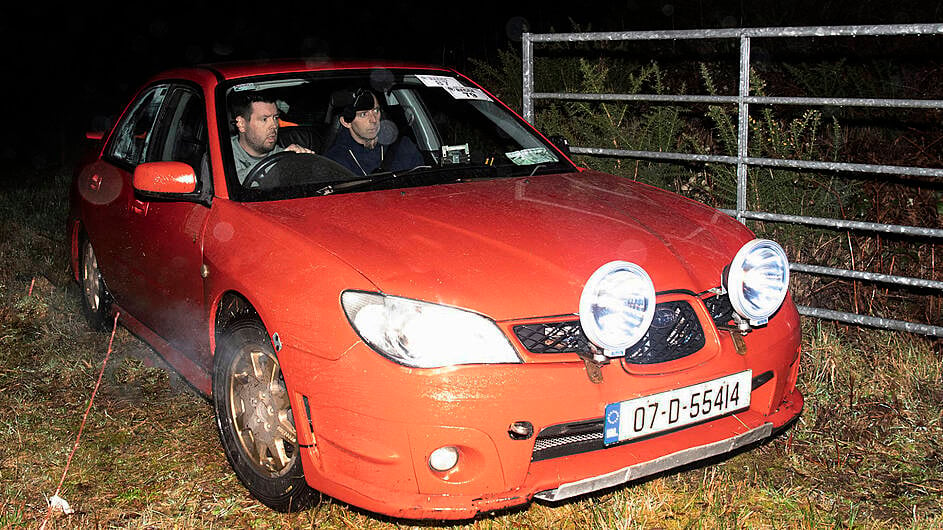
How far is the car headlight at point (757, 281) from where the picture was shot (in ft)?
11.4

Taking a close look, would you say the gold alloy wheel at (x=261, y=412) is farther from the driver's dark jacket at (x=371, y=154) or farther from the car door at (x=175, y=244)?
the driver's dark jacket at (x=371, y=154)

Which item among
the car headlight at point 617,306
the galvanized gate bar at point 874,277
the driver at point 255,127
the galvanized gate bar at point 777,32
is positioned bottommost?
the galvanized gate bar at point 874,277

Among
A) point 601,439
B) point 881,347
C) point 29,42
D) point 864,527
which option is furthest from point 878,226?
point 29,42

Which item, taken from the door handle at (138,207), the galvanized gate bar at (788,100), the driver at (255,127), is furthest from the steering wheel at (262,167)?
the galvanized gate bar at (788,100)

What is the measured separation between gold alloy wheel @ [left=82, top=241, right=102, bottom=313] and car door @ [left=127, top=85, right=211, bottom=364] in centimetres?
81

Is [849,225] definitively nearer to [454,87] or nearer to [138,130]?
[454,87]

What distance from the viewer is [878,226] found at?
5137mm

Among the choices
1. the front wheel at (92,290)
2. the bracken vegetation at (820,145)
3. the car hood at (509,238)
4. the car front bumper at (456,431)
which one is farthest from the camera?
the bracken vegetation at (820,145)

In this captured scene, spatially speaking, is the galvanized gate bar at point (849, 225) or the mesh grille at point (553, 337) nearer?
the mesh grille at point (553, 337)

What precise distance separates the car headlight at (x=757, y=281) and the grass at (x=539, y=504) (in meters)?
0.68

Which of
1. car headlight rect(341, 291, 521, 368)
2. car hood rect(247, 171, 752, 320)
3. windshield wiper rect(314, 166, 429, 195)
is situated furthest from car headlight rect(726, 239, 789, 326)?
windshield wiper rect(314, 166, 429, 195)

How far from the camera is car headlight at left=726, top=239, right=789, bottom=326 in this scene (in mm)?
3463

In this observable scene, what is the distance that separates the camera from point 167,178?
4062 millimetres

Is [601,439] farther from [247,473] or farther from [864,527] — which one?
[247,473]
